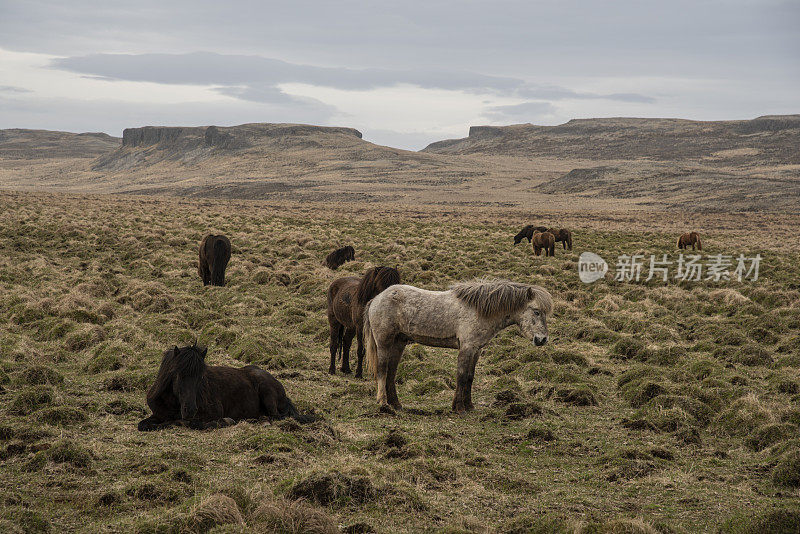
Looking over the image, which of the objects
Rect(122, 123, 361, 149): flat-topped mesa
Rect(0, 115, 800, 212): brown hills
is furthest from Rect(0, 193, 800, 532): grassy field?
Rect(122, 123, 361, 149): flat-topped mesa

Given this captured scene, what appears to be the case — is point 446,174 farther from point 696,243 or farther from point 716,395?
point 716,395

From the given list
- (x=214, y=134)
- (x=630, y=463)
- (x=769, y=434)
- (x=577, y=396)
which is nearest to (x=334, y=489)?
(x=630, y=463)

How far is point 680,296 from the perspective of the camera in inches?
737

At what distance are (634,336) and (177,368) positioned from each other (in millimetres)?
10825

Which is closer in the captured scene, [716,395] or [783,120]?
[716,395]

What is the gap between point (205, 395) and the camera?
7.48 metres

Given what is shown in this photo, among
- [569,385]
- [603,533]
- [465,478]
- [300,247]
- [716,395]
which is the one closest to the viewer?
[603,533]

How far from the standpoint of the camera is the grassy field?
5.23 meters

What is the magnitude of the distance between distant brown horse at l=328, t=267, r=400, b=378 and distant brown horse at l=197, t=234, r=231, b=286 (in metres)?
8.66

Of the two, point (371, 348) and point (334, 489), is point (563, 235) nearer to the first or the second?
point (371, 348)

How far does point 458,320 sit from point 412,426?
171 cm

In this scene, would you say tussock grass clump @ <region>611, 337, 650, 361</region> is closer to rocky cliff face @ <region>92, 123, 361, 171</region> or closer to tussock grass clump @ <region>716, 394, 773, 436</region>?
tussock grass clump @ <region>716, 394, 773, 436</region>

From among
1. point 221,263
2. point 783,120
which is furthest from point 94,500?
point 783,120

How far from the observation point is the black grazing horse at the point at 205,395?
7.16m
